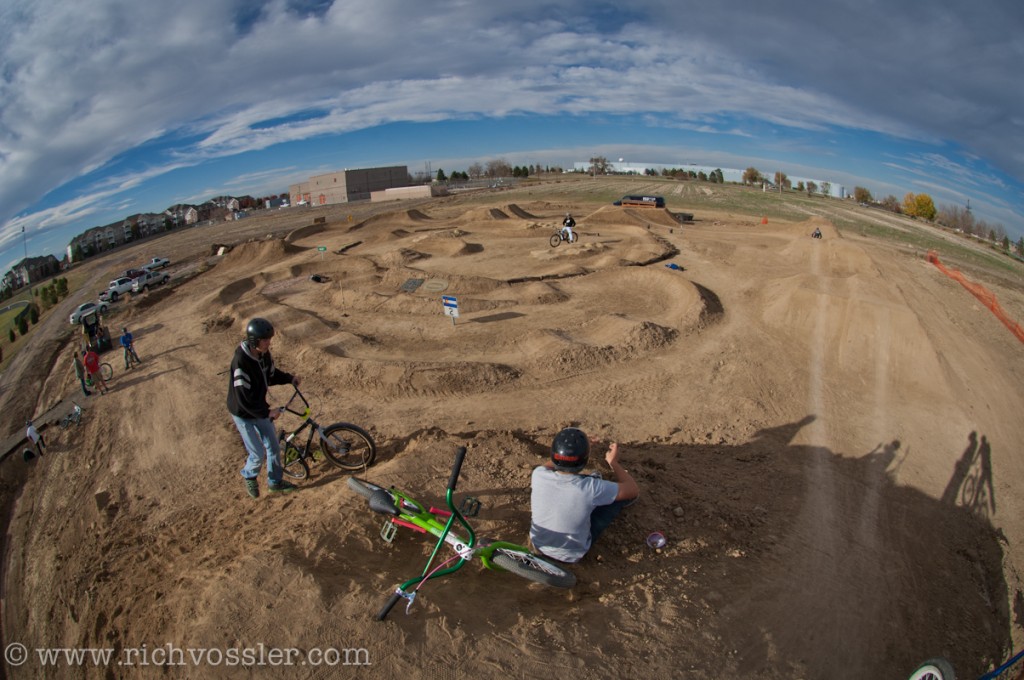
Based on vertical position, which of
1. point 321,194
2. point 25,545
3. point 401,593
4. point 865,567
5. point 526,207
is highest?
point 321,194

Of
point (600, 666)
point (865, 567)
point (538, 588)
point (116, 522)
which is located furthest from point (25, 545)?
point (865, 567)

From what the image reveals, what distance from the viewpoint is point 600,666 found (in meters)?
3.82

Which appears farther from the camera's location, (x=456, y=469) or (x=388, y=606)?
(x=456, y=469)

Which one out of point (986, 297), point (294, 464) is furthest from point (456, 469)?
point (986, 297)

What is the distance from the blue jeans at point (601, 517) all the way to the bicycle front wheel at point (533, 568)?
76 centimetres

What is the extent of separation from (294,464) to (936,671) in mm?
8224

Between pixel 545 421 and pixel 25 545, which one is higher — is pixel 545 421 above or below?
above

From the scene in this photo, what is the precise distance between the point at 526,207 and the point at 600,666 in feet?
183

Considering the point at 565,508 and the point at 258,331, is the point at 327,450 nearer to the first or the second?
the point at 258,331

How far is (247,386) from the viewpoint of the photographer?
20.9ft

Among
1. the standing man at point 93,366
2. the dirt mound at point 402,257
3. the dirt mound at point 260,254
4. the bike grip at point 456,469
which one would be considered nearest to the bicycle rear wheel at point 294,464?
the bike grip at point 456,469

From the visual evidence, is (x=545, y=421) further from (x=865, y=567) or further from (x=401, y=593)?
(x=401, y=593)

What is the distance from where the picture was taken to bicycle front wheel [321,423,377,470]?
772 centimetres

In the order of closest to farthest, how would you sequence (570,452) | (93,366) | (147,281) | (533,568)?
(533,568) → (570,452) → (93,366) → (147,281)
